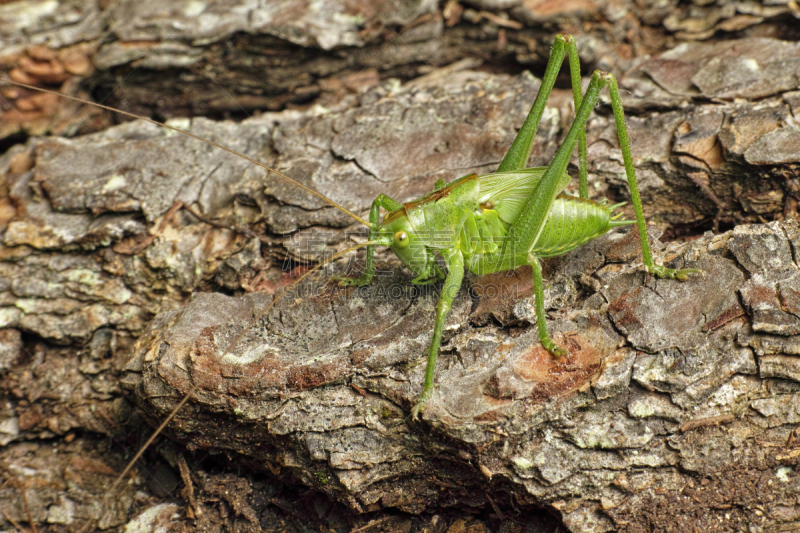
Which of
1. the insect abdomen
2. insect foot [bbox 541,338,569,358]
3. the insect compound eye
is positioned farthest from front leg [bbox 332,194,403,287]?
insect foot [bbox 541,338,569,358]

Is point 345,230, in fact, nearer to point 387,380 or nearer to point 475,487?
point 387,380

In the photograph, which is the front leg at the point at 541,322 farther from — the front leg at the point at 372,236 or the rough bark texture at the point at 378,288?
the front leg at the point at 372,236

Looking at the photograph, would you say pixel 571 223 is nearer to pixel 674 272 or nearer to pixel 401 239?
pixel 674 272

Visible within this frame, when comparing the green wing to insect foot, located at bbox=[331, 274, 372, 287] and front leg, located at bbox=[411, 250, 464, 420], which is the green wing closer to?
front leg, located at bbox=[411, 250, 464, 420]

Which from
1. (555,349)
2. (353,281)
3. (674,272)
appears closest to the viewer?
(555,349)

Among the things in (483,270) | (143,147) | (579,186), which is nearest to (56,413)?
(143,147)

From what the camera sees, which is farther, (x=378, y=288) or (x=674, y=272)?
(x=378, y=288)

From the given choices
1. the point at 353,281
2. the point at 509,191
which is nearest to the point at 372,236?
the point at 353,281

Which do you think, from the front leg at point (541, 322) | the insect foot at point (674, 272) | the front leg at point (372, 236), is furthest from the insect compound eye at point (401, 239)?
the insect foot at point (674, 272)
